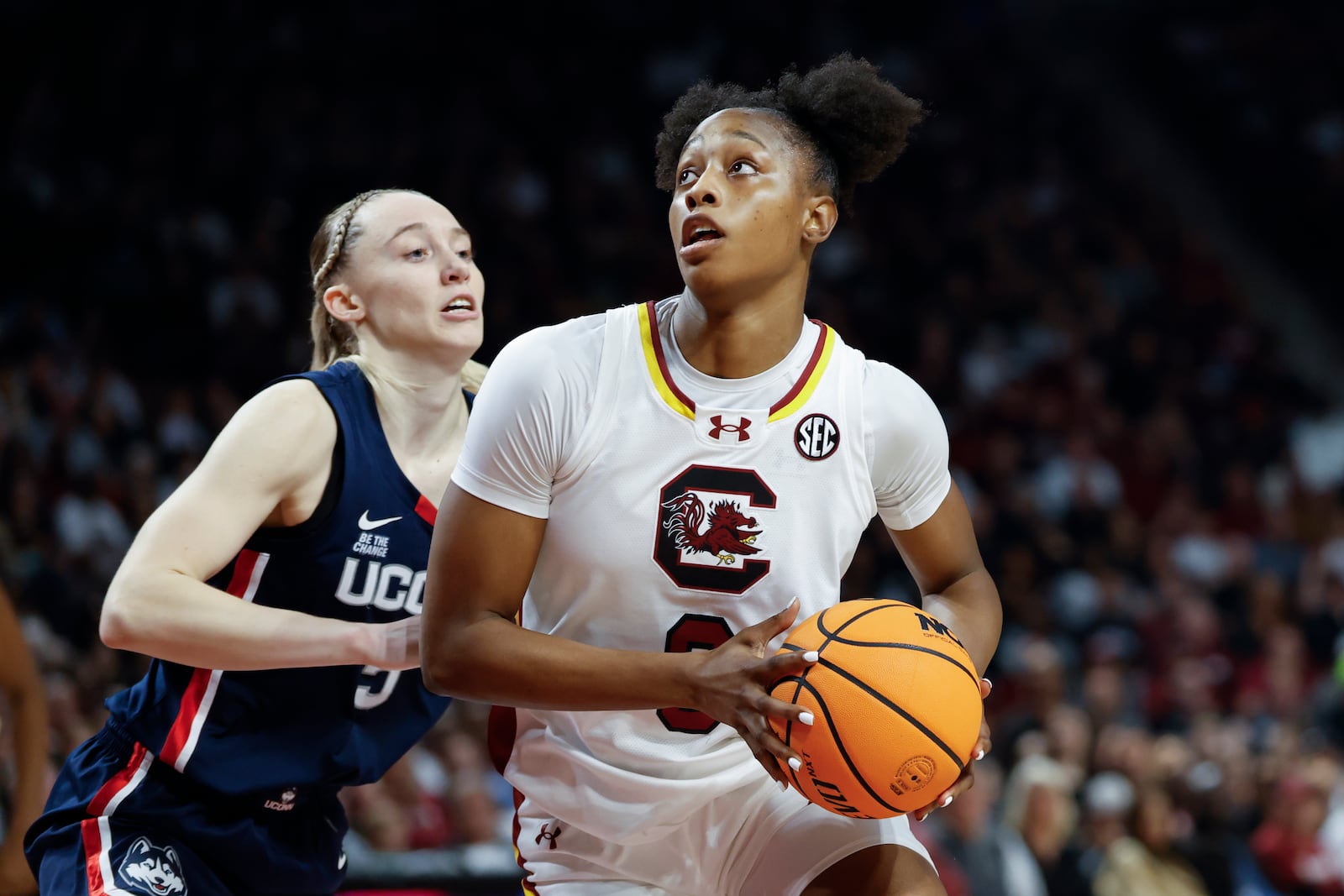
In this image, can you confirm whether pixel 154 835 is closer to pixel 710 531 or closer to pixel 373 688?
pixel 373 688

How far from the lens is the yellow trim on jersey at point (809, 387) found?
2.64 metres

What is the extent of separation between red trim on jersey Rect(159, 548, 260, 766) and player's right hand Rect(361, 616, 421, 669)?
43 centimetres

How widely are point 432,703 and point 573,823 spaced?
0.63 metres

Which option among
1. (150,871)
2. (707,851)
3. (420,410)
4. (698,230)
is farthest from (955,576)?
(150,871)

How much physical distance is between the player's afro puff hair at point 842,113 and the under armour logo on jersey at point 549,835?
1308 mm

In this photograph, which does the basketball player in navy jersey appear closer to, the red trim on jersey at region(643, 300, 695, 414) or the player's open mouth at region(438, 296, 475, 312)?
the player's open mouth at region(438, 296, 475, 312)

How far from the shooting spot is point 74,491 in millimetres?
8008

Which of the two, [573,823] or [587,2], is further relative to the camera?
[587,2]

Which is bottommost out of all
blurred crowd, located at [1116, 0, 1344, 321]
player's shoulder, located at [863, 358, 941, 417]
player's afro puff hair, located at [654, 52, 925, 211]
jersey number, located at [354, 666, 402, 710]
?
jersey number, located at [354, 666, 402, 710]

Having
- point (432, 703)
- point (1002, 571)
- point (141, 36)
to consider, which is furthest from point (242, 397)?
point (432, 703)

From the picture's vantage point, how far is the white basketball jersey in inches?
101

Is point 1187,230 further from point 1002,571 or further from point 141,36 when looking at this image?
point 141,36

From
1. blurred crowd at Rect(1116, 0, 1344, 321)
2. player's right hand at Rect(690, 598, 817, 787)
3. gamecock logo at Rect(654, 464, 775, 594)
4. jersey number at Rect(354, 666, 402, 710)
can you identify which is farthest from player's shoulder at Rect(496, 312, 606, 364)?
blurred crowd at Rect(1116, 0, 1344, 321)

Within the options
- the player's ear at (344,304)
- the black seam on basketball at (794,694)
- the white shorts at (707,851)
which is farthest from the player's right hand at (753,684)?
the player's ear at (344,304)
